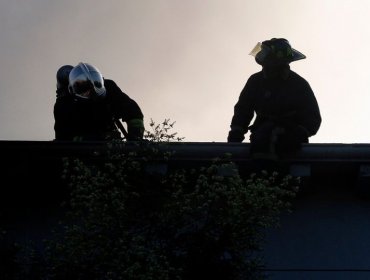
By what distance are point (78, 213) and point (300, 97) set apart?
3.56 meters

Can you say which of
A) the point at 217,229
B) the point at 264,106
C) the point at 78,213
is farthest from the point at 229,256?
the point at 264,106

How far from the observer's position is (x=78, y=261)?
27.0ft

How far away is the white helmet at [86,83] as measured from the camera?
1173cm

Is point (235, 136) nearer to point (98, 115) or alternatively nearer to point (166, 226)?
point (98, 115)

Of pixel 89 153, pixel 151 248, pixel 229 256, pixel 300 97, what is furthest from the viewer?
pixel 300 97

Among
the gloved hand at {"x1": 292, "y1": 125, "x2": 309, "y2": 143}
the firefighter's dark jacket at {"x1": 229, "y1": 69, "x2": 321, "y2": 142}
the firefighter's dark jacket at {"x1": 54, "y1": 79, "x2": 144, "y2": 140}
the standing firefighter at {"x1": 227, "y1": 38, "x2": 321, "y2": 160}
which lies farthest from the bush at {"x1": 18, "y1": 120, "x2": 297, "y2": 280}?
the firefighter's dark jacket at {"x1": 54, "y1": 79, "x2": 144, "y2": 140}

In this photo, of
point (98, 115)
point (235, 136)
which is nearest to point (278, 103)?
point (235, 136)

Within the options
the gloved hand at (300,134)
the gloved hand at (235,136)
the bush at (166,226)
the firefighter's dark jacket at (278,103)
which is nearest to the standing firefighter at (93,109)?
the gloved hand at (235,136)

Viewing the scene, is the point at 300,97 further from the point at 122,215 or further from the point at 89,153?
the point at 122,215

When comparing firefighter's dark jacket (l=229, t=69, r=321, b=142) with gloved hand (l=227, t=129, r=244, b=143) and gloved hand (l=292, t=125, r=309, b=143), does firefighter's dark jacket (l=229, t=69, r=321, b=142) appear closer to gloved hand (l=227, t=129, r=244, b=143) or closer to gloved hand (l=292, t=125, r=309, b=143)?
gloved hand (l=227, t=129, r=244, b=143)

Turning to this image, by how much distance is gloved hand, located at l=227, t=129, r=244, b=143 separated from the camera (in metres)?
11.0

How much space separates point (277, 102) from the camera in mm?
11078

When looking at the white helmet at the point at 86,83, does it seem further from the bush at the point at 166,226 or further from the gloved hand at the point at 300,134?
the bush at the point at 166,226

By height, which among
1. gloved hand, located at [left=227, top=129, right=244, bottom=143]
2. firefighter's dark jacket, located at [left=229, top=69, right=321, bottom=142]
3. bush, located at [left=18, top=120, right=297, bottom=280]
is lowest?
bush, located at [left=18, top=120, right=297, bottom=280]
